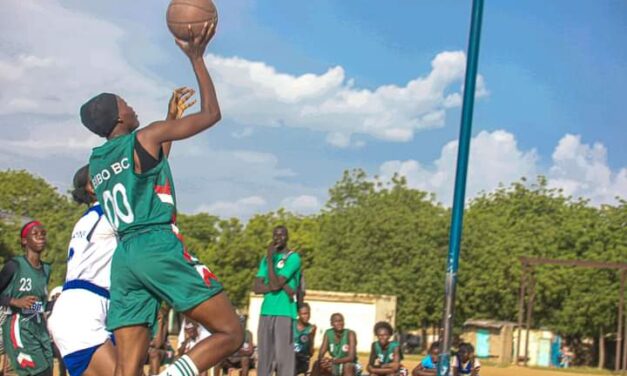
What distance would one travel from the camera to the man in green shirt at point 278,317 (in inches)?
471

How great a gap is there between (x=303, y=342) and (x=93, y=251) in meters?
8.74

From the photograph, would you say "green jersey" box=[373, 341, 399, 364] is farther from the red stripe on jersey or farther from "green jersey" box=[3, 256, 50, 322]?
the red stripe on jersey

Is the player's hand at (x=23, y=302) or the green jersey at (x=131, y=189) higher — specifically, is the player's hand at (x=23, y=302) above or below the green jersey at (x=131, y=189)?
below

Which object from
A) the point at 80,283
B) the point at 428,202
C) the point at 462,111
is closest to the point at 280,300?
the point at 462,111

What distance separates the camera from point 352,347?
50.2ft

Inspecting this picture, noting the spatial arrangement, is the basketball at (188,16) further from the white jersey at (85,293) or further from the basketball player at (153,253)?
the white jersey at (85,293)

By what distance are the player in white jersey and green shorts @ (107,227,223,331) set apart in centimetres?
71

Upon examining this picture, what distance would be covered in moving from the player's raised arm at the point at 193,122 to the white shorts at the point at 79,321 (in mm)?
1347

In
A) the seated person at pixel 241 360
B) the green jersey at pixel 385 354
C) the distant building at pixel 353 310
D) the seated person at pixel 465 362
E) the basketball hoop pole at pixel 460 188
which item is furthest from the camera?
the distant building at pixel 353 310

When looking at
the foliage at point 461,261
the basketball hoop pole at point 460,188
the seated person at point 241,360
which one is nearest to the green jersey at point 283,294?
the seated person at point 241,360

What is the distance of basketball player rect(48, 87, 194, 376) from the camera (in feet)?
20.6

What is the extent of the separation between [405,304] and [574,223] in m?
11.3

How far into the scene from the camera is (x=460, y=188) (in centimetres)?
788

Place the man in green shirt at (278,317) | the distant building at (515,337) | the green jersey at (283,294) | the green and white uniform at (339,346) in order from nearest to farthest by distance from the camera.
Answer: the man in green shirt at (278,317)
the green jersey at (283,294)
the green and white uniform at (339,346)
the distant building at (515,337)
